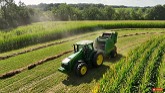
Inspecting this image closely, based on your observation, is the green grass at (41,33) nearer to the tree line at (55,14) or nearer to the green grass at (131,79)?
the green grass at (131,79)

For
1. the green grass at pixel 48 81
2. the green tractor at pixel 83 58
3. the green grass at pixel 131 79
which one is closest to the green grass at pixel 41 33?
the green grass at pixel 48 81

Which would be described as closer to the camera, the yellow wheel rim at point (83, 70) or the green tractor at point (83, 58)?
the green tractor at point (83, 58)

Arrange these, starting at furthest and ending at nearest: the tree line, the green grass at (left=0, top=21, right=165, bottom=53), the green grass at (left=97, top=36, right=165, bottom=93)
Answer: the tree line
the green grass at (left=0, top=21, right=165, bottom=53)
the green grass at (left=97, top=36, right=165, bottom=93)

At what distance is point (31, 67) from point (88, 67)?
13.5 ft

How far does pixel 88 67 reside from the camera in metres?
13.7

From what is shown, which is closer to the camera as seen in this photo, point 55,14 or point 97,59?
point 97,59

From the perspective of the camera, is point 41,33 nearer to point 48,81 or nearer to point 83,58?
point 83,58

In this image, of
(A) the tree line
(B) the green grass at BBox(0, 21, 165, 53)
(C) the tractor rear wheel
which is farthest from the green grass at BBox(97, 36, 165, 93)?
(A) the tree line

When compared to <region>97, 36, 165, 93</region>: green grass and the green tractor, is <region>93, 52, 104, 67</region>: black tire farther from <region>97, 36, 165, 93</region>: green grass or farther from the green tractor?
<region>97, 36, 165, 93</region>: green grass

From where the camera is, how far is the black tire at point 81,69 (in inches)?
479

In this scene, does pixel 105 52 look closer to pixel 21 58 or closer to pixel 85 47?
pixel 85 47

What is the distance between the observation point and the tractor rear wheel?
12.2m

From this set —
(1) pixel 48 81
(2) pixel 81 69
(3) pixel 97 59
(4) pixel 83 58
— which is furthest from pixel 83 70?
(1) pixel 48 81

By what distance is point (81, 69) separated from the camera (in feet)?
40.5
